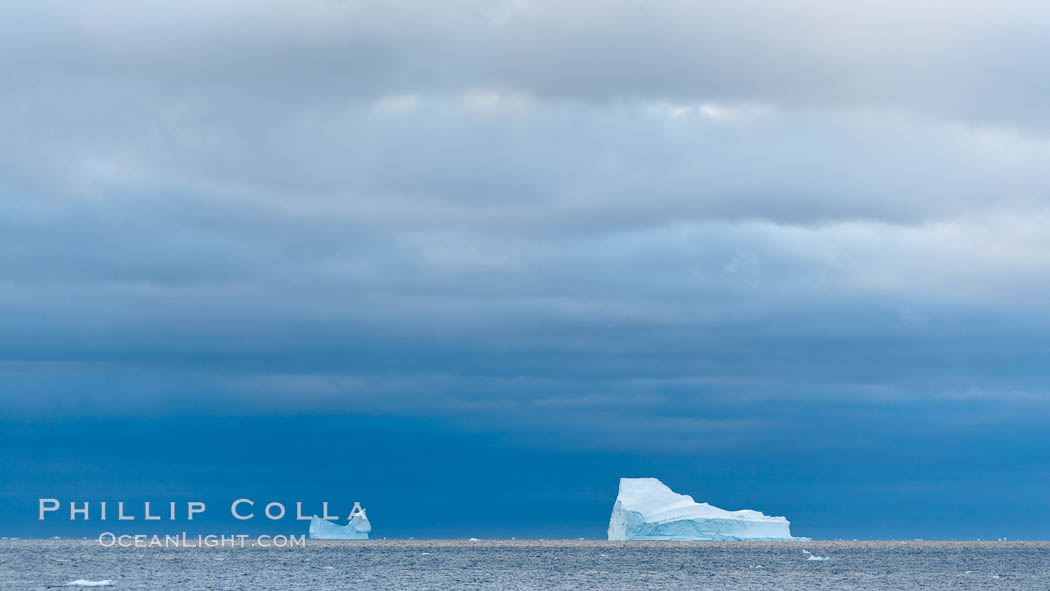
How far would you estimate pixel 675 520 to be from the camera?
163000 millimetres

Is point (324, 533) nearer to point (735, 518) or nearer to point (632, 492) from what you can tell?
point (632, 492)

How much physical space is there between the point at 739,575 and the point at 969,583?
1589cm

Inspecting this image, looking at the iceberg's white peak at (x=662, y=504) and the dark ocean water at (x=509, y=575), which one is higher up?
the iceberg's white peak at (x=662, y=504)

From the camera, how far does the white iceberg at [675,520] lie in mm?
163625

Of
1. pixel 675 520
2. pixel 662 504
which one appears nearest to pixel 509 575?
pixel 675 520

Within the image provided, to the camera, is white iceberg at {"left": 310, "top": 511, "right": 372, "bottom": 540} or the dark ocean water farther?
white iceberg at {"left": 310, "top": 511, "right": 372, "bottom": 540}

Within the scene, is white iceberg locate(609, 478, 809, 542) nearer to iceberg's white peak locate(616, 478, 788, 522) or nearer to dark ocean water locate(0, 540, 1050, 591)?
iceberg's white peak locate(616, 478, 788, 522)

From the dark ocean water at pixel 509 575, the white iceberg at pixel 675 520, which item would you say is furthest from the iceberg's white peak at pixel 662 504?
the dark ocean water at pixel 509 575

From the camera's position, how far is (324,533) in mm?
191750

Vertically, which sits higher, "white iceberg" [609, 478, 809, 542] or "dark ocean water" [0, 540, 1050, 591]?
"white iceberg" [609, 478, 809, 542]

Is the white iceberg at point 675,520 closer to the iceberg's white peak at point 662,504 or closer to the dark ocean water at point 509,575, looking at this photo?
the iceberg's white peak at point 662,504

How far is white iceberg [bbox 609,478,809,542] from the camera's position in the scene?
6442 inches

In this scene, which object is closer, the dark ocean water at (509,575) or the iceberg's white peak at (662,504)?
the dark ocean water at (509,575)

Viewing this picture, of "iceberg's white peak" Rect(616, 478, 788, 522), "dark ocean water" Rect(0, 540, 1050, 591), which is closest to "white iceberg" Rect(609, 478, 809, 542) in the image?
"iceberg's white peak" Rect(616, 478, 788, 522)
